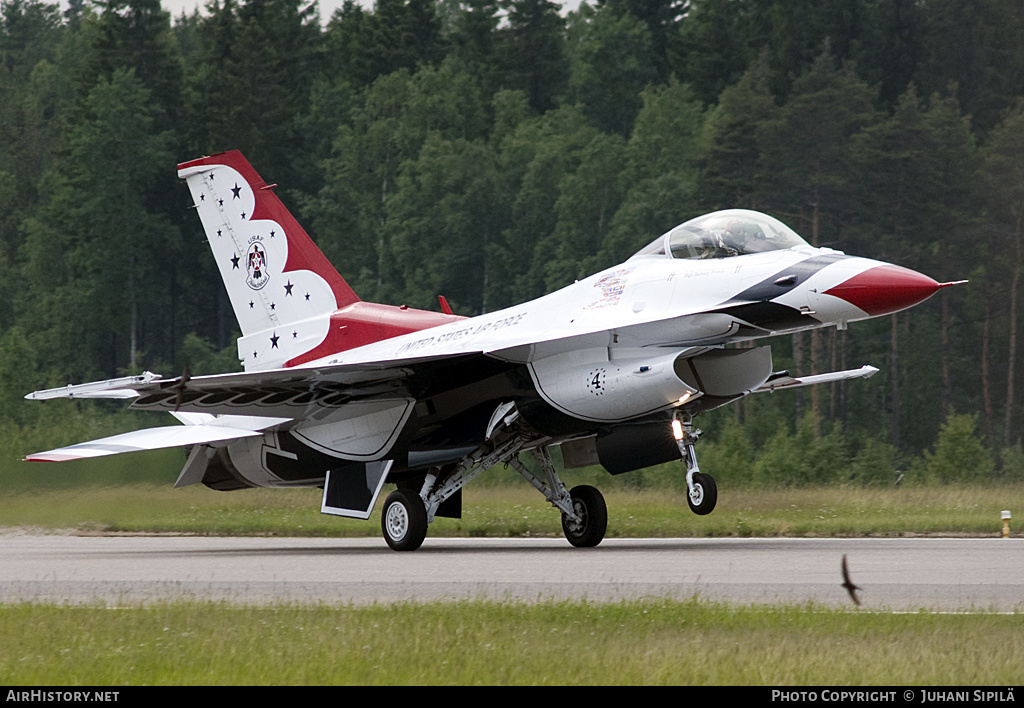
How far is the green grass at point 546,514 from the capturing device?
53.9ft

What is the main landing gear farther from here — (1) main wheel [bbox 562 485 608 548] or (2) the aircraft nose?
(2) the aircraft nose

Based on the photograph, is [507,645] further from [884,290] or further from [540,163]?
[540,163]

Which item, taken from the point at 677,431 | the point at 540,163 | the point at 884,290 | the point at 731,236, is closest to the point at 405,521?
the point at 677,431

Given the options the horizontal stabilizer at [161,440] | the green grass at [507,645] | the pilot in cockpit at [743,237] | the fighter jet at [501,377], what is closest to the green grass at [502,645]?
the green grass at [507,645]

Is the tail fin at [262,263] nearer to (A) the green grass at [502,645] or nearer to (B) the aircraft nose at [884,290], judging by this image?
(B) the aircraft nose at [884,290]

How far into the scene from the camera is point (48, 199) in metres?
66.6

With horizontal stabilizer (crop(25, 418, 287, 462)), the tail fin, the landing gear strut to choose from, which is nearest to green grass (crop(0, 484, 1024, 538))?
horizontal stabilizer (crop(25, 418, 287, 462))

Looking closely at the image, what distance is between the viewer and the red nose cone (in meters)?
12.1

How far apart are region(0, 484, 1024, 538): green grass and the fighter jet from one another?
2005mm

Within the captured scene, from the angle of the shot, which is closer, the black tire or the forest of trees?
the black tire

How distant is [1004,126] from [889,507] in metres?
32.2

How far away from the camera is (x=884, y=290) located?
39.8 feet

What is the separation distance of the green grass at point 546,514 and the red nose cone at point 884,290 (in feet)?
14.4

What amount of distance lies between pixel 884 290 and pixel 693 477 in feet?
8.39
